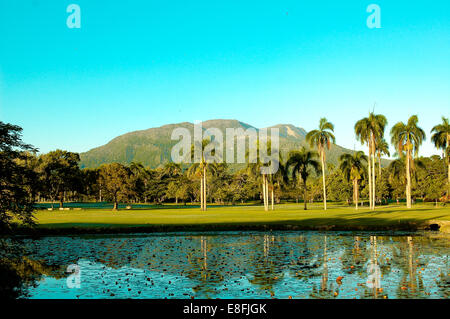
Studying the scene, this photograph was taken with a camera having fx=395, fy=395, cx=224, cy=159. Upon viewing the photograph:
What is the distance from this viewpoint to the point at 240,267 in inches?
809

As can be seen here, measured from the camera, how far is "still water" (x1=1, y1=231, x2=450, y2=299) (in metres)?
15.7

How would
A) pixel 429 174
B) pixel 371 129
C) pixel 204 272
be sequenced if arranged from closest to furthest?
pixel 204 272 < pixel 371 129 < pixel 429 174

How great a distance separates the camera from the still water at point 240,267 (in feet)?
51.5

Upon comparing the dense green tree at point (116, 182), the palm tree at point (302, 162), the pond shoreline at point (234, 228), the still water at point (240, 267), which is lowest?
the pond shoreline at point (234, 228)

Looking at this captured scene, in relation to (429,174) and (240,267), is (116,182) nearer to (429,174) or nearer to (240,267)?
(240,267)

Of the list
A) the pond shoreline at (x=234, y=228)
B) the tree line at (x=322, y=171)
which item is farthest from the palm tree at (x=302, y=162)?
the pond shoreline at (x=234, y=228)

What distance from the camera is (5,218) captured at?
21469 millimetres

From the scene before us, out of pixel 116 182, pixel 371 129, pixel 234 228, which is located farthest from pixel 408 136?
pixel 116 182

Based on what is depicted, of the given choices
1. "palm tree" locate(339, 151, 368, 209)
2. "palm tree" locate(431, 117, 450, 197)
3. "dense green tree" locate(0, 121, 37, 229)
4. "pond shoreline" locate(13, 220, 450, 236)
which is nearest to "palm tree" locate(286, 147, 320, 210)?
"palm tree" locate(339, 151, 368, 209)

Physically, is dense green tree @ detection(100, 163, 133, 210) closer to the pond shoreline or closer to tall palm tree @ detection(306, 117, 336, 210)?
tall palm tree @ detection(306, 117, 336, 210)

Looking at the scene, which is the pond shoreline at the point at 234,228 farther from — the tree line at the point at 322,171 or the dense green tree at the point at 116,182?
the dense green tree at the point at 116,182
